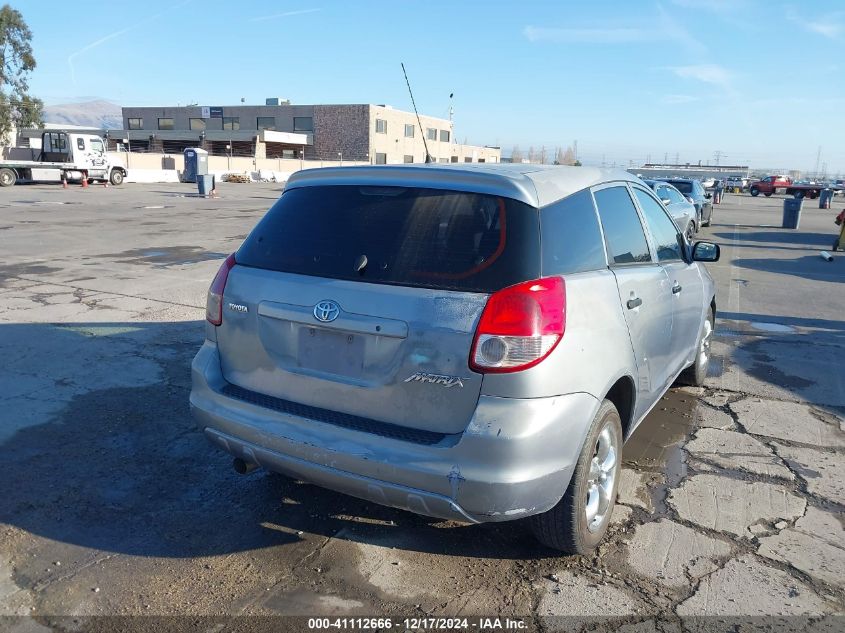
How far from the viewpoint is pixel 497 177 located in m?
3.01

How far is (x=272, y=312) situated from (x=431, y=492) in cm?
111

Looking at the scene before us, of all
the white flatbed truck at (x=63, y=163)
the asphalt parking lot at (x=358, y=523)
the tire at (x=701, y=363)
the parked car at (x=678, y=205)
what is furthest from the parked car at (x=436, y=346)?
the white flatbed truck at (x=63, y=163)

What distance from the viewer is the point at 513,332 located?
2.68 metres

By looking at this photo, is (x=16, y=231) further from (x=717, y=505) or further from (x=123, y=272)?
(x=717, y=505)

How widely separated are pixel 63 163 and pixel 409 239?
1444 inches

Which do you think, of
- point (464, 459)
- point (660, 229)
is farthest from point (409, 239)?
point (660, 229)

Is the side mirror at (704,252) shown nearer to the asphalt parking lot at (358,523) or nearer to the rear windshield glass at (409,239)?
the asphalt parking lot at (358,523)

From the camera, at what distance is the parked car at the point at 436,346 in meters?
2.69

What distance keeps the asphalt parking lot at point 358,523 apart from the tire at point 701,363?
4.2 inches

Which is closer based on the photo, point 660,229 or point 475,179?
point 475,179

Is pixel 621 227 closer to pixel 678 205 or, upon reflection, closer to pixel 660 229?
pixel 660 229

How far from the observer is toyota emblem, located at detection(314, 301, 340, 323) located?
9.46ft

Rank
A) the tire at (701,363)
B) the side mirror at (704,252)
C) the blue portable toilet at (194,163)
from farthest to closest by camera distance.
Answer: the blue portable toilet at (194,163)
the tire at (701,363)
the side mirror at (704,252)

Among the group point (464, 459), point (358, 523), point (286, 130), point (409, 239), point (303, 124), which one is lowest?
point (358, 523)
